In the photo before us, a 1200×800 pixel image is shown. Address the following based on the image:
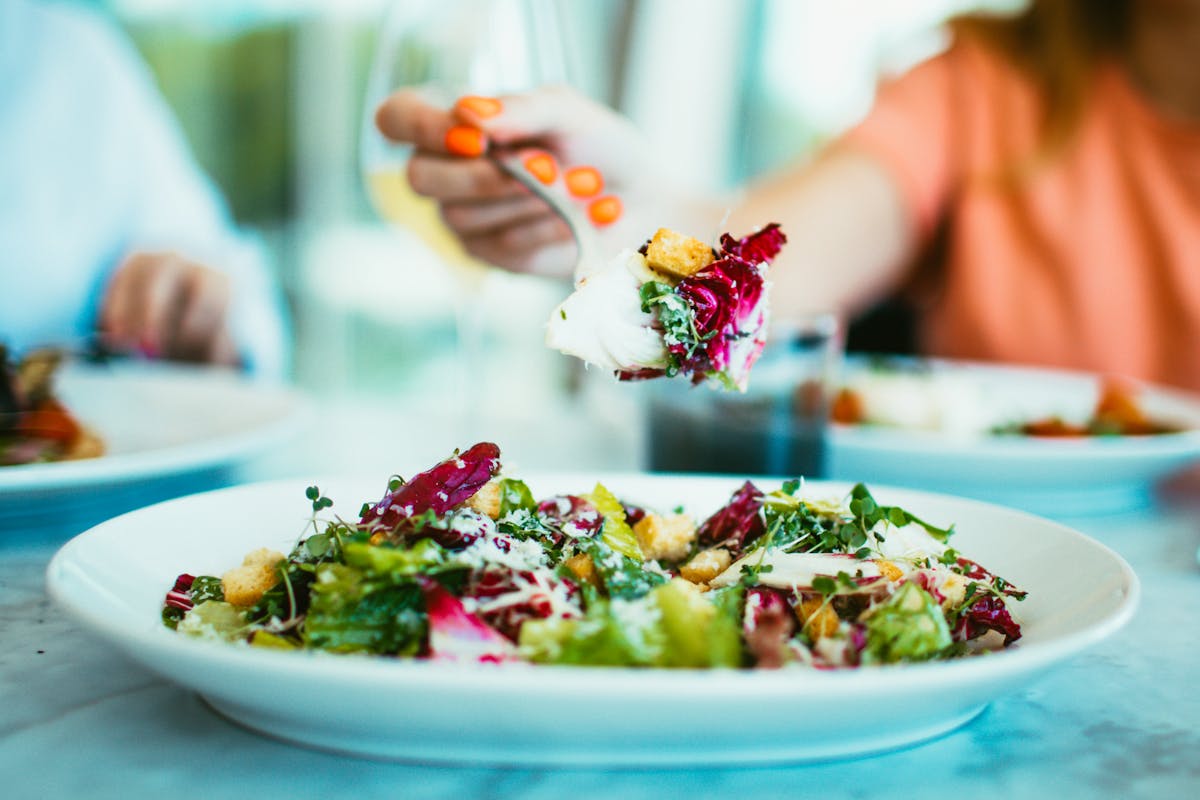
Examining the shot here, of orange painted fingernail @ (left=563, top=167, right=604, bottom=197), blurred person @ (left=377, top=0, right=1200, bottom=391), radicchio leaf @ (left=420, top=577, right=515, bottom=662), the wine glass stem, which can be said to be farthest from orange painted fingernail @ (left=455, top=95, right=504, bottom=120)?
blurred person @ (left=377, top=0, right=1200, bottom=391)

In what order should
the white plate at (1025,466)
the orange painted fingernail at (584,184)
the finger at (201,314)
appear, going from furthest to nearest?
the finger at (201,314), the white plate at (1025,466), the orange painted fingernail at (584,184)

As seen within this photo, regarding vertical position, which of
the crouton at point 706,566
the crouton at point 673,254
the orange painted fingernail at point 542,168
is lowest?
the crouton at point 706,566

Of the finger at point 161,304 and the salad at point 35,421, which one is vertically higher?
the finger at point 161,304

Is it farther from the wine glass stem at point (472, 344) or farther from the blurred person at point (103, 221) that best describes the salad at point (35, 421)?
the blurred person at point (103, 221)

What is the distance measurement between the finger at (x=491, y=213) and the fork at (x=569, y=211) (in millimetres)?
229

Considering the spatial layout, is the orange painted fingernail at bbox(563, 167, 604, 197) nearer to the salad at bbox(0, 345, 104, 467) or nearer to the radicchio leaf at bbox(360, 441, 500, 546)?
the radicchio leaf at bbox(360, 441, 500, 546)

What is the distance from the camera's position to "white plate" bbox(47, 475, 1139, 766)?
1.63ft

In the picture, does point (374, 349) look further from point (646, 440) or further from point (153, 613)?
point (153, 613)

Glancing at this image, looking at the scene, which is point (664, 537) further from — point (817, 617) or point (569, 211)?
point (569, 211)

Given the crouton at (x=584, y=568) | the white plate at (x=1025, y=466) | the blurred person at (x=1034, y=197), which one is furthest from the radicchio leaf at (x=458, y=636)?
the blurred person at (x=1034, y=197)

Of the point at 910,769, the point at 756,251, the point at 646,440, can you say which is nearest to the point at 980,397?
the point at 646,440

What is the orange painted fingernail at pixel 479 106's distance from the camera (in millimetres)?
1271

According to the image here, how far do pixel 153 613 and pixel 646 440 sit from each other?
0.93 m

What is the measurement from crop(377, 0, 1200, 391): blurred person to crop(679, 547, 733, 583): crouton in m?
1.66
